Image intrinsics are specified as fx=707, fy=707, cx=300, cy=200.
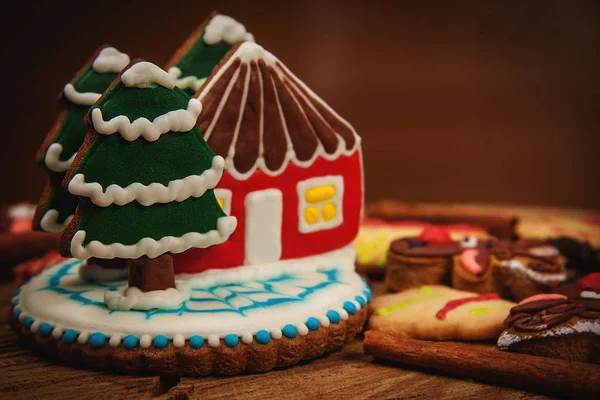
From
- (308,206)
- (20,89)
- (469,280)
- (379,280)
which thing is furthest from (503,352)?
(20,89)

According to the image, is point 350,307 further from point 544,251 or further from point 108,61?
point 108,61

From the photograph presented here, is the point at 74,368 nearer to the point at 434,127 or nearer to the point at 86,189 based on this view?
the point at 86,189

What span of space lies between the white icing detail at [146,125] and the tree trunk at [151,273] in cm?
46

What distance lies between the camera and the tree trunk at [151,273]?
2543 mm

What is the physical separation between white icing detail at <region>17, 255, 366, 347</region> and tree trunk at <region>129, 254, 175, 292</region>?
0.41ft

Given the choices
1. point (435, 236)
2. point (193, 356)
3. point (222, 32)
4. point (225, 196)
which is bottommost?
point (193, 356)

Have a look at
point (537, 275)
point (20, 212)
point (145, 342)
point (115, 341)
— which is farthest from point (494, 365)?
point (20, 212)

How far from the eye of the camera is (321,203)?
3.13 meters

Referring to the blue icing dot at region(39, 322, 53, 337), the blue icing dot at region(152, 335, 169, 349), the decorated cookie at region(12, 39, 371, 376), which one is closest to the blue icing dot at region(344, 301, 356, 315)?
the decorated cookie at region(12, 39, 371, 376)

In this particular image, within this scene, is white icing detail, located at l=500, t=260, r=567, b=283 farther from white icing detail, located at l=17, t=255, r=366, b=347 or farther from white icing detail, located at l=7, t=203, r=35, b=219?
white icing detail, located at l=7, t=203, r=35, b=219

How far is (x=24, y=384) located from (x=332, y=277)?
4.14ft

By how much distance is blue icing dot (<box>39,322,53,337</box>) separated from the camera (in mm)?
2521

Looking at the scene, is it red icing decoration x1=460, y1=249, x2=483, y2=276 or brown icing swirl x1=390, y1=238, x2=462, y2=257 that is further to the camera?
brown icing swirl x1=390, y1=238, x2=462, y2=257

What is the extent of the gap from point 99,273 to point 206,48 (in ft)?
3.64
